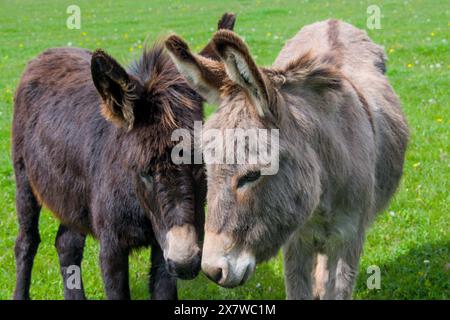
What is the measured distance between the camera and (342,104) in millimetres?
3680

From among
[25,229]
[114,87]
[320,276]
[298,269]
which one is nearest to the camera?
[114,87]

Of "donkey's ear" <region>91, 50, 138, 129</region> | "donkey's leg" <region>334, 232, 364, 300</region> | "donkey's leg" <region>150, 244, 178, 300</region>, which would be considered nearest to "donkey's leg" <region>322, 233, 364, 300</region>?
"donkey's leg" <region>334, 232, 364, 300</region>

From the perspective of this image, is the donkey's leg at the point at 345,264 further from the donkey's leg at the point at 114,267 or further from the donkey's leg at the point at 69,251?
the donkey's leg at the point at 69,251

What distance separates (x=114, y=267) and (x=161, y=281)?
0.34 meters

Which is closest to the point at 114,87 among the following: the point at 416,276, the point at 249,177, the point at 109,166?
the point at 109,166

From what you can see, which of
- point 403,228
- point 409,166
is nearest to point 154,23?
point 409,166

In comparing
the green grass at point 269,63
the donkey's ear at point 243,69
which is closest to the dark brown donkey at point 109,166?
→ the green grass at point 269,63

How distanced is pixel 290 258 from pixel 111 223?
1111 mm

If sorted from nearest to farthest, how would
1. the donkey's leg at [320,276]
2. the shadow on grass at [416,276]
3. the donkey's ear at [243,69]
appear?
the donkey's ear at [243,69], the donkey's leg at [320,276], the shadow on grass at [416,276]

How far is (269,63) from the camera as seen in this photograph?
11953mm

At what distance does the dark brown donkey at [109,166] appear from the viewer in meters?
3.44

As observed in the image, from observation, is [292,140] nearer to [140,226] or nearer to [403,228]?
[140,226]

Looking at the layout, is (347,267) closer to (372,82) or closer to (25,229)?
(372,82)

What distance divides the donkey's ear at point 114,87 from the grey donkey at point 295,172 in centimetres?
40
